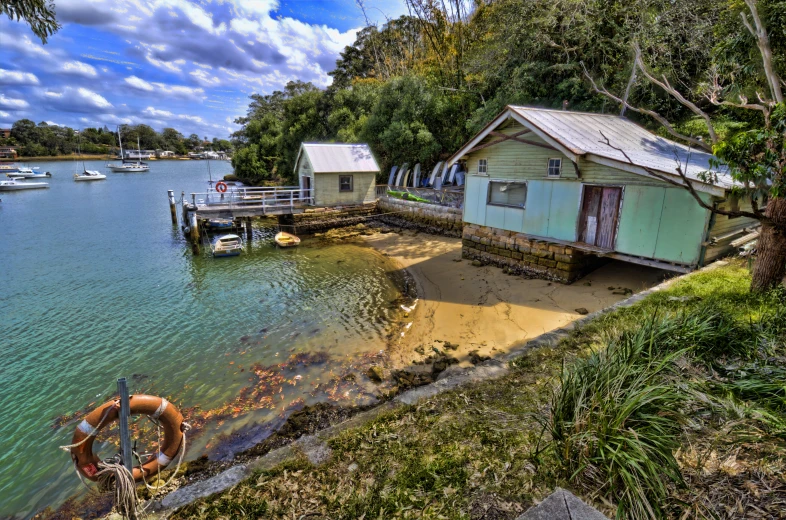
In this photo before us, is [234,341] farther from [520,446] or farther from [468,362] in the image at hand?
[520,446]

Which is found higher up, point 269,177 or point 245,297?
point 269,177

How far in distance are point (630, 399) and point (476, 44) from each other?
93.8 ft

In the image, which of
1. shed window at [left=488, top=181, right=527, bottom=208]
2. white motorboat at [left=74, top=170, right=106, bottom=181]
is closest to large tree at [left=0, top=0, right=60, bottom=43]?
shed window at [left=488, top=181, right=527, bottom=208]

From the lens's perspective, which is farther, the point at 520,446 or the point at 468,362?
the point at 468,362

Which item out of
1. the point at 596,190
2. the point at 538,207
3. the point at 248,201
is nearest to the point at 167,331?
the point at 538,207

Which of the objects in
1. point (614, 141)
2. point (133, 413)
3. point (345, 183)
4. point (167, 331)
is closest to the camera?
point (133, 413)

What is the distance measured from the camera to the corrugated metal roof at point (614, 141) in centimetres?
1089

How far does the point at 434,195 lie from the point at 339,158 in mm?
6729

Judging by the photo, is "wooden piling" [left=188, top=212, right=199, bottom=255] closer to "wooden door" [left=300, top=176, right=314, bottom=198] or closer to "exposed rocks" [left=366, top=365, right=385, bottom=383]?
"wooden door" [left=300, top=176, right=314, bottom=198]

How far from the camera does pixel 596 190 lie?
12.0 metres

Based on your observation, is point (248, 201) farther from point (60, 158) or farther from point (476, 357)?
point (60, 158)

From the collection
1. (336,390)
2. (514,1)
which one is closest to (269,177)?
(514,1)

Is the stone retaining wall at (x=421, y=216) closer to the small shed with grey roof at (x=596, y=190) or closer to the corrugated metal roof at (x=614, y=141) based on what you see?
the small shed with grey roof at (x=596, y=190)

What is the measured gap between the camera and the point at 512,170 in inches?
543
